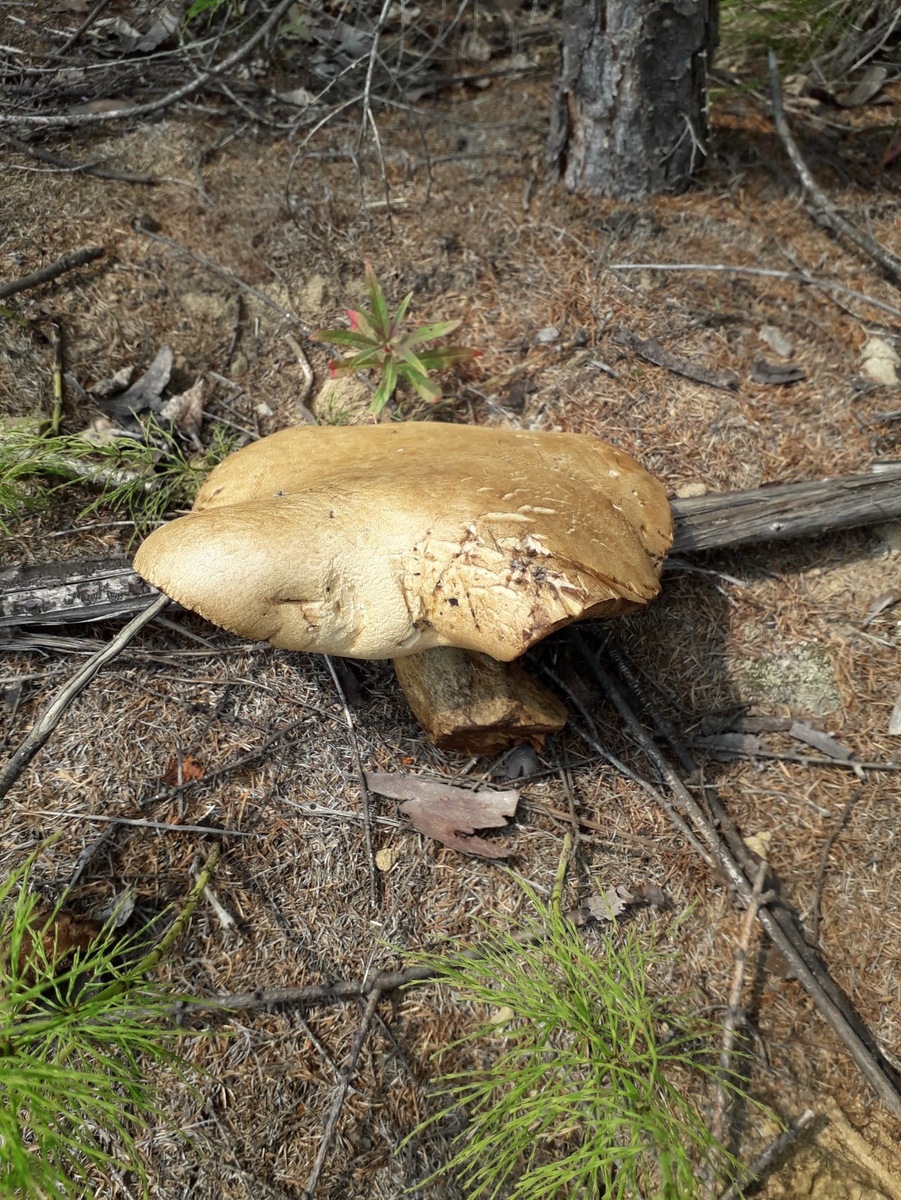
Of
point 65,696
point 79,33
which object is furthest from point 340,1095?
point 79,33

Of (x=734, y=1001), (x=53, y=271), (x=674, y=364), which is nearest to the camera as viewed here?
(x=734, y=1001)

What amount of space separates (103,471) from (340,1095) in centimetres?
232

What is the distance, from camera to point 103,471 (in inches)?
110

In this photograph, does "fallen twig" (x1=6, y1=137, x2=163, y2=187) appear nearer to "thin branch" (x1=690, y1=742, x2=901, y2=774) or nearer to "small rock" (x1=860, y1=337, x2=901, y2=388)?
"small rock" (x1=860, y1=337, x2=901, y2=388)

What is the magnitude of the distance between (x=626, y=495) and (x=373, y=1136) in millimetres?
2107

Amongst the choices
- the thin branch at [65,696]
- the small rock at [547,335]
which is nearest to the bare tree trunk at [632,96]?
the small rock at [547,335]

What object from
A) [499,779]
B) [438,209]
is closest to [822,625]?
[499,779]

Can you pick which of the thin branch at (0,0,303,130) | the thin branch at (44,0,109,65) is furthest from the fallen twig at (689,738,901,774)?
the thin branch at (44,0,109,65)

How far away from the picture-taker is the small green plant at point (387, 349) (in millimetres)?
2992

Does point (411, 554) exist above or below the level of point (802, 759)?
above

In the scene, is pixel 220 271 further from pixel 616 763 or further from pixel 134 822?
pixel 616 763

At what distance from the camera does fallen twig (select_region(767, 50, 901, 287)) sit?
350 cm

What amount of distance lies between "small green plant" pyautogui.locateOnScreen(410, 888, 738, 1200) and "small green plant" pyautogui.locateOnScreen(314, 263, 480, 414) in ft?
6.72

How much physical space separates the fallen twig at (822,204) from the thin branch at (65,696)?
364cm
